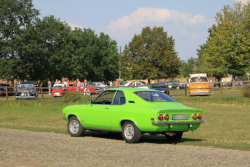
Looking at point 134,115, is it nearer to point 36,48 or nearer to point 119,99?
point 119,99

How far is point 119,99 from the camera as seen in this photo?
40.4ft

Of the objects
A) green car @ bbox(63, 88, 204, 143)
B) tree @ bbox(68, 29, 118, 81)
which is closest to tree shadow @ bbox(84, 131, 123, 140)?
green car @ bbox(63, 88, 204, 143)

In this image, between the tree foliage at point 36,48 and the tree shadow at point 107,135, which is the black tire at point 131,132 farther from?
the tree foliage at point 36,48

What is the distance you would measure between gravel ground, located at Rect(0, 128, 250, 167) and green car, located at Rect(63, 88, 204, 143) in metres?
0.45

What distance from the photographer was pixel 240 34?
58.9 m

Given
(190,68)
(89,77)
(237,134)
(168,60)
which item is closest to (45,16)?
(89,77)

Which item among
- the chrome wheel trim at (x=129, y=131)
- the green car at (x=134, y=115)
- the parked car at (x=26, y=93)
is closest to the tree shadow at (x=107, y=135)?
the green car at (x=134, y=115)

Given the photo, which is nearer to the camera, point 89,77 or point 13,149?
point 13,149

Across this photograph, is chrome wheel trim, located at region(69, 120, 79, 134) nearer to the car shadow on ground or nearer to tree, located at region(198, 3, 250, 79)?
Result: the car shadow on ground

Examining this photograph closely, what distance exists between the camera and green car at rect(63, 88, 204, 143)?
10992 millimetres

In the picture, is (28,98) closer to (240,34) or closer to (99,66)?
(240,34)

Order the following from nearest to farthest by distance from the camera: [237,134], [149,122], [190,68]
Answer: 1. [149,122]
2. [237,134]
3. [190,68]

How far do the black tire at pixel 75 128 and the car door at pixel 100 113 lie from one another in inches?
11.5

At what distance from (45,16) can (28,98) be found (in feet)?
165
